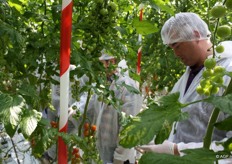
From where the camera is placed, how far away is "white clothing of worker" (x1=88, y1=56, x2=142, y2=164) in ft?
9.61

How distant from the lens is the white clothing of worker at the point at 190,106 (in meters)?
1.88

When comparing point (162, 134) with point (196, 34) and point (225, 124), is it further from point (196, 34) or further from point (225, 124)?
point (196, 34)

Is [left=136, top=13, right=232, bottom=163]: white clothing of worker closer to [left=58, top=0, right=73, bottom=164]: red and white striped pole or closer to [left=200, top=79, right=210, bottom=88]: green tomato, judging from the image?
[left=58, top=0, right=73, bottom=164]: red and white striped pole

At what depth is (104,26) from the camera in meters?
1.55

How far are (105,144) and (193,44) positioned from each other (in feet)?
4.32

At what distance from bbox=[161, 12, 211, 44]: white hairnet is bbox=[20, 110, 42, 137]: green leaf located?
1.32 m

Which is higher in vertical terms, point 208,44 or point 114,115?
point 208,44

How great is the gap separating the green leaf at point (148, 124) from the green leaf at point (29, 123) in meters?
0.27

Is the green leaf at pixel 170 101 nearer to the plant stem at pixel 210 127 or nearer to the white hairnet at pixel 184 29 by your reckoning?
the plant stem at pixel 210 127

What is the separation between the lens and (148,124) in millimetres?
763

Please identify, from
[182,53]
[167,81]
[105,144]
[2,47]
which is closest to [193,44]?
[182,53]

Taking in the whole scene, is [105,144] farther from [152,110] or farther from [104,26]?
[152,110]

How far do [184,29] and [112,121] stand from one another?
115 centimetres

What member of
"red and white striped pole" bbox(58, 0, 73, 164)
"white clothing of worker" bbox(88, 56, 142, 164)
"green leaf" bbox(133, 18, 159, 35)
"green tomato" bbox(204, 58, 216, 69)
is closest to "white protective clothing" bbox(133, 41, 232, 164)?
"green leaf" bbox(133, 18, 159, 35)
